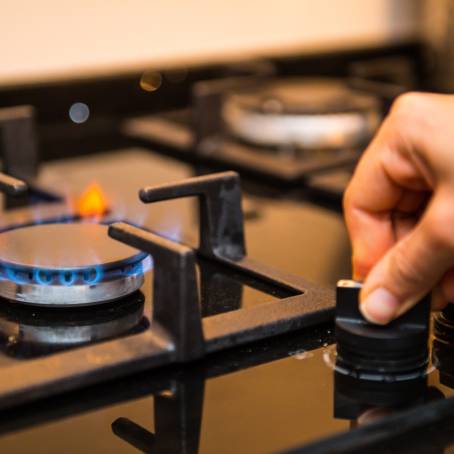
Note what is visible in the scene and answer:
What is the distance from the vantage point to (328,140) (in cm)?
122

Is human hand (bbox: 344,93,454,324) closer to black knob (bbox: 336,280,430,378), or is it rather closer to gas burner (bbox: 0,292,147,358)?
black knob (bbox: 336,280,430,378)

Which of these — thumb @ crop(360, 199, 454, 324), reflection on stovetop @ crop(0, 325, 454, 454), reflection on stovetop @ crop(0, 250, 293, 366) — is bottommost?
reflection on stovetop @ crop(0, 325, 454, 454)

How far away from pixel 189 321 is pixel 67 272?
4.7 inches

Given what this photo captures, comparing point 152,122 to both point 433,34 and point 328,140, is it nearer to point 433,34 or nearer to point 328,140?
point 328,140

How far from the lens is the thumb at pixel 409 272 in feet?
2.00

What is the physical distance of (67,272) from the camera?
708 millimetres

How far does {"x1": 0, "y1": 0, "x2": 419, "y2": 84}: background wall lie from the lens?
129 centimetres

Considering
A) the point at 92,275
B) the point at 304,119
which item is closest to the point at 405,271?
the point at 92,275

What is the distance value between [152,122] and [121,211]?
394 millimetres

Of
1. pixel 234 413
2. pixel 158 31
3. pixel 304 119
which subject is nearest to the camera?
pixel 234 413

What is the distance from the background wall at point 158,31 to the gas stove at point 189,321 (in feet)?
0.67

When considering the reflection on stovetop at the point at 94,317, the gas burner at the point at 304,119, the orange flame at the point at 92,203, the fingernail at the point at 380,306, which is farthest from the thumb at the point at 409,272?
the gas burner at the point at 304,119

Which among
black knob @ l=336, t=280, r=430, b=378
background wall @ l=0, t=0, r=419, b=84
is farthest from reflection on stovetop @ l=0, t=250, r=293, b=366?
background wall @ l=0, t=0, r=419, b=84

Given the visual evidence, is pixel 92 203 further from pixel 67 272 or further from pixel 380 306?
pixel 380 306
